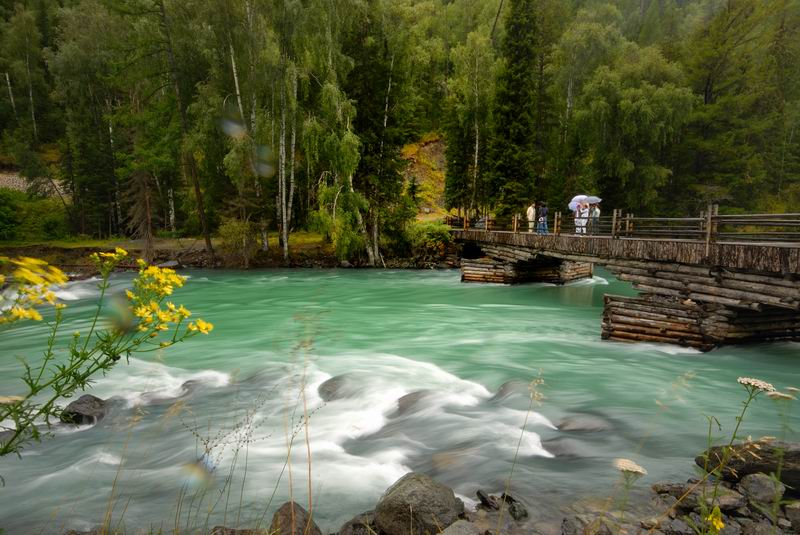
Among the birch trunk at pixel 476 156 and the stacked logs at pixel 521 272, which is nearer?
the stacked logs at pixel 521 272

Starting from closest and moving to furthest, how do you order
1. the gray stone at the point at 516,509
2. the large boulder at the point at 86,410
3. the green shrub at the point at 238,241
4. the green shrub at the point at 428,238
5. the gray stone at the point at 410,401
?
the gray stone at the point at 516,509, the large boulder at the point at 86,410, the gray stone at the point at 410,401, the green shrub at the point at 238,241, the green shrub at the point at 428,238

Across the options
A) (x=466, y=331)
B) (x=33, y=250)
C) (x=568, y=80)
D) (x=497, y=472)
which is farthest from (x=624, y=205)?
(x=33, y=250)

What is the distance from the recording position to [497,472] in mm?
5734

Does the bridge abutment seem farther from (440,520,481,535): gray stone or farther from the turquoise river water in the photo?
(440,520,481,535): gray stone

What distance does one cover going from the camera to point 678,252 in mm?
11352

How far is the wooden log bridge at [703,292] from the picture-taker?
9.20 metres

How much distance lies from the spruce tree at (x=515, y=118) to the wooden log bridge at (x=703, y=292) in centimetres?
1888

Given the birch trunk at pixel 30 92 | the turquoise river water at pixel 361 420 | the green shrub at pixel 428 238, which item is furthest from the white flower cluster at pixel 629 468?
the birch trunk at pixel 30 92

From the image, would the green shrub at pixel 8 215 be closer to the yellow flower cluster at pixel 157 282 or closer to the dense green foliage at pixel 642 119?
the dense green foliage at pixel 642 119

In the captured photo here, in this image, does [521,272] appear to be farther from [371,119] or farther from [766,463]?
[766,463]

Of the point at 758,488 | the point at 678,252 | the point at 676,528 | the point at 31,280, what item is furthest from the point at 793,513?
the point at 678,252

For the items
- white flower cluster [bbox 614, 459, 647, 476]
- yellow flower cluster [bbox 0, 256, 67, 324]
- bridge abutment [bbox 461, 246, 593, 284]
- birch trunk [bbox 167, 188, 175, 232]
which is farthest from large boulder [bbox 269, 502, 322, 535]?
birch trunk [bbox 167, 188, 175, 232]

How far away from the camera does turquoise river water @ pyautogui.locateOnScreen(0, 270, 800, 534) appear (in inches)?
208

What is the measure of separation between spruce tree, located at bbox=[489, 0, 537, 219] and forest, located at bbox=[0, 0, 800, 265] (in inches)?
4.5
